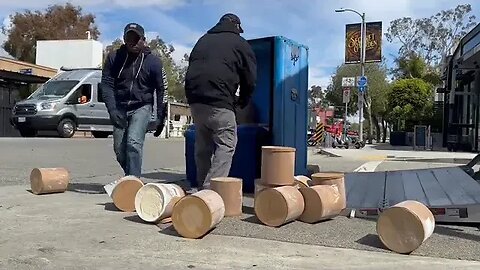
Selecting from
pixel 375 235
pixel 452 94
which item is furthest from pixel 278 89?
pixel 452 94

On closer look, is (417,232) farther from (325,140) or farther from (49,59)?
(49,59)

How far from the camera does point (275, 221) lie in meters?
4.92

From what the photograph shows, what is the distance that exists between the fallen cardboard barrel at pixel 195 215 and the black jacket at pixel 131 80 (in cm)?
204

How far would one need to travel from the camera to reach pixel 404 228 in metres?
4.32

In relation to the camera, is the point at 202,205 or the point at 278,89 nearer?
the point at 202,205

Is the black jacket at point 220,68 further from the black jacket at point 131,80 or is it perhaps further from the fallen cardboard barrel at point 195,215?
the fallen cardboard barrel at point 195,215

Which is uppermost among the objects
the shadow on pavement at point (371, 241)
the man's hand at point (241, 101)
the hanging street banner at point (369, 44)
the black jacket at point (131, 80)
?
the hanging street banner at point (369, 44)

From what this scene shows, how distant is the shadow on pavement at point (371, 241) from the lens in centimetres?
450

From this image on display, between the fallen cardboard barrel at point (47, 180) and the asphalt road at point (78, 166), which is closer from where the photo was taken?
the fallen cardboard barrel at point (47, 180)

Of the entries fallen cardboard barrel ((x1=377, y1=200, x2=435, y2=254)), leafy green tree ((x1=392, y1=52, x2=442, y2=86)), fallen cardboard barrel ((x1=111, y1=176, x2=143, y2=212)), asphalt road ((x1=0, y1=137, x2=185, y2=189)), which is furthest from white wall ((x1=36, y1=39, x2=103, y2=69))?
fallen cardboard barrel ((x1=377, y1=200, x2=435, y2=254))

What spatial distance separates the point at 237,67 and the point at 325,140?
22.6 m

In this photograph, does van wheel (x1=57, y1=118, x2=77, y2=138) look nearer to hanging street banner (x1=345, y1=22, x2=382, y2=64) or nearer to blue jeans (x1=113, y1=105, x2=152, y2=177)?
hanging street banner (x1=345, y1=22, x2=382, y2=64)

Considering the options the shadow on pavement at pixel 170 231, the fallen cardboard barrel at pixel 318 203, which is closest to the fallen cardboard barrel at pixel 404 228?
the fallen cardboard barrel at pixel 318 203

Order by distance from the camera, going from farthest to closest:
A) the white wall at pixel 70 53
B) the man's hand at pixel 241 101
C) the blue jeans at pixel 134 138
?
the white wall at pixel 70 53, the blue jeans at pixel 134 138, the man's hand at pixel 241 101
